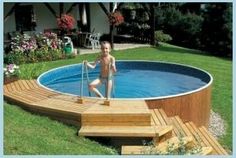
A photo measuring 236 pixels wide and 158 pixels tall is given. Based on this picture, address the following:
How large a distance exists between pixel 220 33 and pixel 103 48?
16.3 m

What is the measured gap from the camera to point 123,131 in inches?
293

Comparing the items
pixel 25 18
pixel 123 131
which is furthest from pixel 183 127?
pixel 25 18

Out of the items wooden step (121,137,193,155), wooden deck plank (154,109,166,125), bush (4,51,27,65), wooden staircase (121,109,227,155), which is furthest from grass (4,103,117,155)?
bush (4,51,27,65)

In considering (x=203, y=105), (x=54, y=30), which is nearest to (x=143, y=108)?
(x=203, y=105)

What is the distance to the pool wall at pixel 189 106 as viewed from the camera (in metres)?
9.19

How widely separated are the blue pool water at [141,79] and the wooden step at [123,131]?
4269 millimetres

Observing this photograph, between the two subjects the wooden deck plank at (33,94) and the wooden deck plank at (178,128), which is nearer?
the wooden deck plank at (178,128)

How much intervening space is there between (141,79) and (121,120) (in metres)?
6.99

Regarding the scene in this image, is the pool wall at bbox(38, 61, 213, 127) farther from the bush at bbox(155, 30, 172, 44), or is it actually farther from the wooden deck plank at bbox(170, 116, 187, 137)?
the bush at bbox(155, 30, 172, 44)

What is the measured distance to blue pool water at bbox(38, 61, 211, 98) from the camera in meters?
12.7

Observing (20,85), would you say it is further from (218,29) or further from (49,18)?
(218,29)

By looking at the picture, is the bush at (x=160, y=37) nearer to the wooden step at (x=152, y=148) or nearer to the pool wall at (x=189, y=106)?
the pool wall at (x=189, y=106)

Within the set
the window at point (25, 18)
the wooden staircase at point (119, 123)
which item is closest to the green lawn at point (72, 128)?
the wooden staircase at point (119, 123)

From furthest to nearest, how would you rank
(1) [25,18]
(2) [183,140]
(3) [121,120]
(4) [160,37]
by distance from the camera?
(4) [160,37] < (1) [25,18] < (3) [121,120] < (2) [183,140]
